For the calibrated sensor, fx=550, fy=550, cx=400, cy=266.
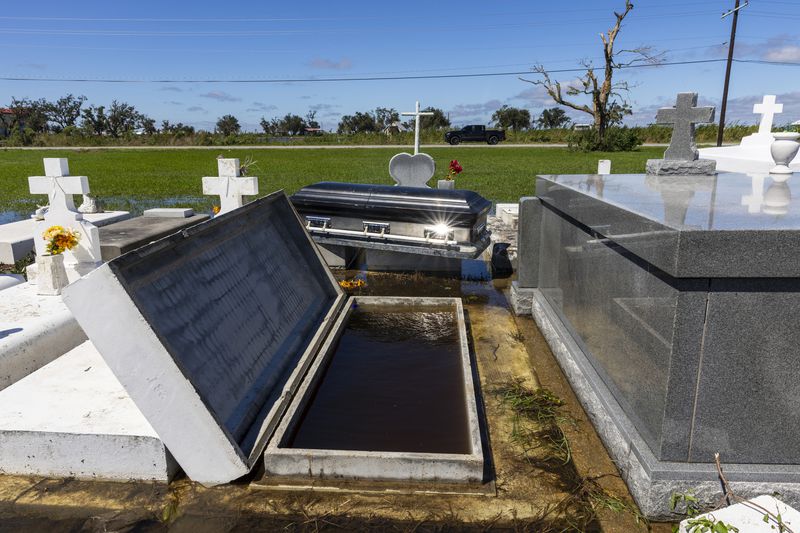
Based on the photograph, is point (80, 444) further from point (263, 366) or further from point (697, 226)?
point (697, 226)

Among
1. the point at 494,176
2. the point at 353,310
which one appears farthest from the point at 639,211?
the point at 494,176

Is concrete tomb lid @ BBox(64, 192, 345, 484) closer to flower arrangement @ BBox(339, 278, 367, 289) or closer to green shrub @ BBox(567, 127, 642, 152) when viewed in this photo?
flower arrangement @ BBox(339, 278, 367, 289)

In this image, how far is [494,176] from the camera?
18.7m

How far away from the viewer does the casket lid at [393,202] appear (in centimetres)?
616

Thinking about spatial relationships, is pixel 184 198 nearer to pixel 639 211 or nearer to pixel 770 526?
pixel 639 211

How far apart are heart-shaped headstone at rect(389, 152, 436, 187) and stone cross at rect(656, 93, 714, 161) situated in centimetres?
413

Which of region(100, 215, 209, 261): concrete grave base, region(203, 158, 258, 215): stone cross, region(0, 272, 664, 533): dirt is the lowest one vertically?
region(0, 272, 664, 533): dirt

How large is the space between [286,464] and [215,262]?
4.33 ft

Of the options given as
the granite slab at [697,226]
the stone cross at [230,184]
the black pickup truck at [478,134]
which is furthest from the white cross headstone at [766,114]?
the black pickup truck at [478,134]

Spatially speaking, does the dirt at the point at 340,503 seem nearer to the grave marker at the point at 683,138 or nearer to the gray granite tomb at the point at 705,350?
the gray granite tomb at the point at 705,350

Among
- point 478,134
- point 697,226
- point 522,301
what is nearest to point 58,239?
point 522,301

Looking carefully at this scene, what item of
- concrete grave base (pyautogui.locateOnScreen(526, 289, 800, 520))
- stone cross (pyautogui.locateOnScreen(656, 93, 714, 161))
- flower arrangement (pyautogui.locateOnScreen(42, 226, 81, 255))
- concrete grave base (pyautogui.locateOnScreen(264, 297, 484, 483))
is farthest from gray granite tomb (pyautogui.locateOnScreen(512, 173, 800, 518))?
flower arrangement (pyautogui.locateOnScreen(42, 226, 81, 255))

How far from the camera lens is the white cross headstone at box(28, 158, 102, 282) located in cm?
516

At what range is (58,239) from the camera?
4.91 meters
